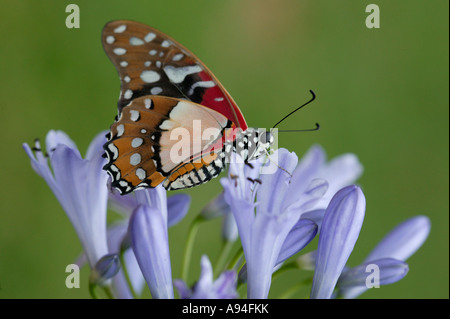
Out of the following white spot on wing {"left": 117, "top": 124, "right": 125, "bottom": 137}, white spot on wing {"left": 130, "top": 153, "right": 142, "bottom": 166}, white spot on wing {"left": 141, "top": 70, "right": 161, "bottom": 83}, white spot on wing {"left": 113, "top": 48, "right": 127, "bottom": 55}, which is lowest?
white spot on wing {"left": 130, "top": 153, "right": 142, "bottom": 166}

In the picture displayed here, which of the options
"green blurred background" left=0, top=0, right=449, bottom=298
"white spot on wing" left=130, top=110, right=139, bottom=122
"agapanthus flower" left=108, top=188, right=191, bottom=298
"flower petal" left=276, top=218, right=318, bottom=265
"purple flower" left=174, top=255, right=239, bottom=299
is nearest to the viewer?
"purple flower" left=174, top=255, right=239, bottom=299

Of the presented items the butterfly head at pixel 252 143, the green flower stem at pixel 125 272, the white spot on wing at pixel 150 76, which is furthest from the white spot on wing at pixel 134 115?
the green flower stem at pixel 125 272

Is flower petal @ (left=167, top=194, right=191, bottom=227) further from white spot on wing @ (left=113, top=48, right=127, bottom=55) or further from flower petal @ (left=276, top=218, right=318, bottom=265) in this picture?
white spot on wing @ (left=113, top=48, right=127, bottom=55)

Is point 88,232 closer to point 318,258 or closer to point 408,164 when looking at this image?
point 318,258

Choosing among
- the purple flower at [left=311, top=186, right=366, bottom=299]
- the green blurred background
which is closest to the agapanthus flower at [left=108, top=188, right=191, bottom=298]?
the purple flower at [left=311, top=186, right=366, bottom=299]

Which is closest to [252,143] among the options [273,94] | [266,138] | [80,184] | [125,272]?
[266,138]

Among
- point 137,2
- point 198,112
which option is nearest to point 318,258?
point 198,112

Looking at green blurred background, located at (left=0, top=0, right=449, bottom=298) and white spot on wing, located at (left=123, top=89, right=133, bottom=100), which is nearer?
white spot on wing, located at (left=123, top=89, right=133, bottom=100)

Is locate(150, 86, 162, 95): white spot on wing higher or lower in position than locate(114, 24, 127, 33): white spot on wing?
lower
